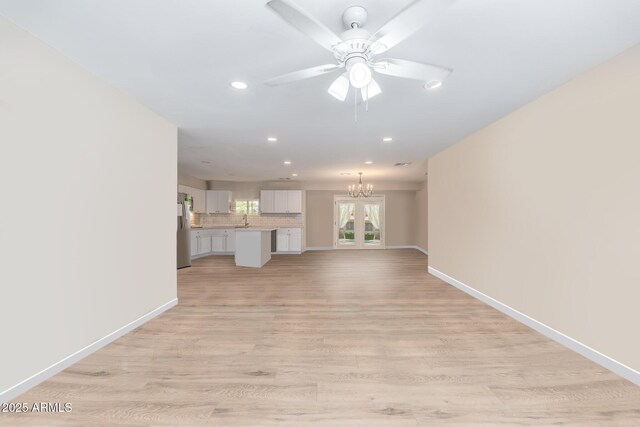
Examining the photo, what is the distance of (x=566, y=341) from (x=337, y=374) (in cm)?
221

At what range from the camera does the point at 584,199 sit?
2.30 meters

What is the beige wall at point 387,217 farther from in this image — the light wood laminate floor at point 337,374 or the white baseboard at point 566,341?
the light wood laminate floor at point 337,374

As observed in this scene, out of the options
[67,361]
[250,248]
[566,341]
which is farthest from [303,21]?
[250,248]

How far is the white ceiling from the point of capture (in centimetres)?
155

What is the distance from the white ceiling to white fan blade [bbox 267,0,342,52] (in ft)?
1.06

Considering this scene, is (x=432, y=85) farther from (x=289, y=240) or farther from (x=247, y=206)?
(x=247, y=206)

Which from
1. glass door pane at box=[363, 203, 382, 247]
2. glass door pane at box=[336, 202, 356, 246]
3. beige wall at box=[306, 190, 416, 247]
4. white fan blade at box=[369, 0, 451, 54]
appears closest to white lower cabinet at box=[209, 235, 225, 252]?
beige wall at box=[306, 190, 416, 247]

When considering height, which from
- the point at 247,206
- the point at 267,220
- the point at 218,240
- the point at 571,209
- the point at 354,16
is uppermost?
the point at 354,16

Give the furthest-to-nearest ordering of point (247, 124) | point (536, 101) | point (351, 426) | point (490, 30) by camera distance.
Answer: point (247, 124) → point (536, 101) → point (490, 30) → point (351, 426)

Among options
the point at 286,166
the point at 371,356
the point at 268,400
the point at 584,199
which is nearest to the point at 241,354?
the point at 268,400

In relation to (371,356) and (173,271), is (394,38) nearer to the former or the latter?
(371,356)

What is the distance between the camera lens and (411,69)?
5.22ft

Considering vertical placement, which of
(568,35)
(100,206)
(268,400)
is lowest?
(268,400)

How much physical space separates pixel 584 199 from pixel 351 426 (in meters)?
2.67
